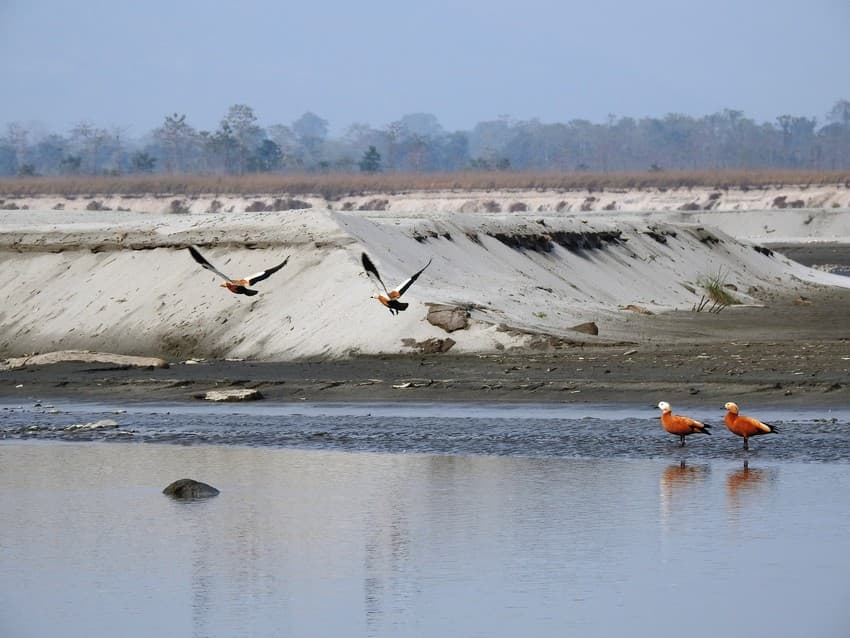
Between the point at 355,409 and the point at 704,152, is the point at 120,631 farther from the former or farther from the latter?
the point at 704,152

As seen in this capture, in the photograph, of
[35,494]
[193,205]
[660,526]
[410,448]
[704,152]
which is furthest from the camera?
[704,152]

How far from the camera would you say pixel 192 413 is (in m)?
20.5

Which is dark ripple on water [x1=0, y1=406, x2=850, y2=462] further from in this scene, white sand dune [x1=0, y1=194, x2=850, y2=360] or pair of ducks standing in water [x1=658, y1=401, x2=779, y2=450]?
white sand dune [x1=0, y1=194, x2=850, y2=360]

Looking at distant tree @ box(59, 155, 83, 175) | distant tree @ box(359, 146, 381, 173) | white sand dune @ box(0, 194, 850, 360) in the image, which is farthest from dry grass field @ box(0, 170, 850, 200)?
white sand dune @ box(0, 194, 850, 360)

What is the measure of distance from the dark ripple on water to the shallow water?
0.06 metres

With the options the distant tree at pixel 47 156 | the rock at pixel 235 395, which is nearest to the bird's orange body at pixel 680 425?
the rock at pixel 235 395

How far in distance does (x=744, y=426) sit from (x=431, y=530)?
4.34 metres

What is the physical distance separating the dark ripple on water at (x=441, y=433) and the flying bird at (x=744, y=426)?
24 cm

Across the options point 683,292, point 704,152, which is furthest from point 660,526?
point 704,152

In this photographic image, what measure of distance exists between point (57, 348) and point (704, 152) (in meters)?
163

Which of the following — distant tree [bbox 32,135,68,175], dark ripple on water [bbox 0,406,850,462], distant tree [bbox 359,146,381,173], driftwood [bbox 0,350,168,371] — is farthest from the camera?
distant tree [bbox 32,135,68,175]

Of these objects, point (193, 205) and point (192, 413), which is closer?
point (192, 413)

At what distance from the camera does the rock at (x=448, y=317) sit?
78.8 feet

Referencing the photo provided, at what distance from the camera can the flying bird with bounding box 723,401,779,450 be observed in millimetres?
16031
